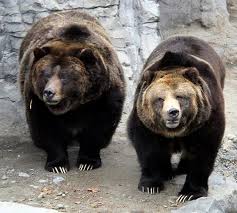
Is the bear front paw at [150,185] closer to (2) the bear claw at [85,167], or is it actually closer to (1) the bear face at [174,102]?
(1) the bear face at [174,102]

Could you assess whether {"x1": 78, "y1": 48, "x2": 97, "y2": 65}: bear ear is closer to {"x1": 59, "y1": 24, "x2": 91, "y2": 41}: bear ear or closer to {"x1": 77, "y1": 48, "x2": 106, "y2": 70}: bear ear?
{"x1": 77, "y1": 48, "x2": 106, "y2": 70}: bear ear

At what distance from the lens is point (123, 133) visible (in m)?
8.57

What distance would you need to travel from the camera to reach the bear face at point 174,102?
6.10 metres

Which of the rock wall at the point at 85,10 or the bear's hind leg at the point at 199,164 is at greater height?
the rock wall at the point at 85,10

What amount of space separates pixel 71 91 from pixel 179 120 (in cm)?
133

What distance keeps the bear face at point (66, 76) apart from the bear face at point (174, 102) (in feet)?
2.71

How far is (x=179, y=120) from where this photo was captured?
6102 millimetres

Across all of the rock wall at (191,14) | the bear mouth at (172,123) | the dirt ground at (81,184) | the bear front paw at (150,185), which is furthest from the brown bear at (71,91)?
the rock wall at (191,14)

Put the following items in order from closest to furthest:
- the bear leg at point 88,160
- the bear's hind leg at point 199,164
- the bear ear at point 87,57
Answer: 1. the bear's hind leg at point 199,164
2. the bear ear at point 87,57
3. the bear leg at point 88,160

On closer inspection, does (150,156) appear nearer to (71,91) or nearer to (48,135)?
(71,91)

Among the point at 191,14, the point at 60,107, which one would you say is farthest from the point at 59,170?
the point at 191,14

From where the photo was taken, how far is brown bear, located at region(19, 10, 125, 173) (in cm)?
692

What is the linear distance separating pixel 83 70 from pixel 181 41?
1.12 meters

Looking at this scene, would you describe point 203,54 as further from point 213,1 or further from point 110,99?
point 213,1
